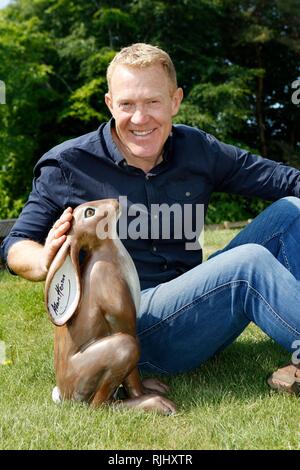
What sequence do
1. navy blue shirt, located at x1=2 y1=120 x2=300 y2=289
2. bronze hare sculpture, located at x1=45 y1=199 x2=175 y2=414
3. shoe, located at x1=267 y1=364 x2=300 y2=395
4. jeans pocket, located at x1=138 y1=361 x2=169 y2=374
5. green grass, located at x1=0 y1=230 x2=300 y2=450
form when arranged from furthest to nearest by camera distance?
1. jeans pocket, located at x1=138 y1=361 x2=169 y2=374
2. navy blue shirt, located at x1=2 y1=120 x2=300 y2=289
3. shoe, located at x1=267 y1=364 x2=300 y2=395
4. bronze hare sculpture, located at x1=45 y1=199 x2=175 y2=414
5. green grass, located at x1=0 y1=230 x2=300 y2=450

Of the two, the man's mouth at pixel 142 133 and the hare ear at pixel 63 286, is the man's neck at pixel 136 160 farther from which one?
the hare ear at pixel 63 286

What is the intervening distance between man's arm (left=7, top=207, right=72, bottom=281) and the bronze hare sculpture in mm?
31

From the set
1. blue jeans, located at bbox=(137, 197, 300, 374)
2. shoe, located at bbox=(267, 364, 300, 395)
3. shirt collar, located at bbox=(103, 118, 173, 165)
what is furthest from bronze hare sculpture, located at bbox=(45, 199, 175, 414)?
shoe, located at bbox=(267, 364, 300, 395)

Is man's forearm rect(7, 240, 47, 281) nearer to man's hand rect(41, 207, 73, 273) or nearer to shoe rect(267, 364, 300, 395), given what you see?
man's hand rect(41, 207, 73, 273)

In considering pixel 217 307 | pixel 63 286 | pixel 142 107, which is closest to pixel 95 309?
pixel 63 286

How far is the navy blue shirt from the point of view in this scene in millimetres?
2434

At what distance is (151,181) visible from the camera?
2.48 meters

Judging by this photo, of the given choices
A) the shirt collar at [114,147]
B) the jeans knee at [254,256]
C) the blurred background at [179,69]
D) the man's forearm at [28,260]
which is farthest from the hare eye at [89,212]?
the blurred background at [179,69]

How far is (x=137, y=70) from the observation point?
2316 millimetres

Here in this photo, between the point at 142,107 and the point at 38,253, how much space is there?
2.33 ft

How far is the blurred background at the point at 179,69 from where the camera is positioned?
1461 centimetres

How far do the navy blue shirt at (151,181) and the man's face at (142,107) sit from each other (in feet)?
0.29

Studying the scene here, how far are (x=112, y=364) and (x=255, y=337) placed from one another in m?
1.47
